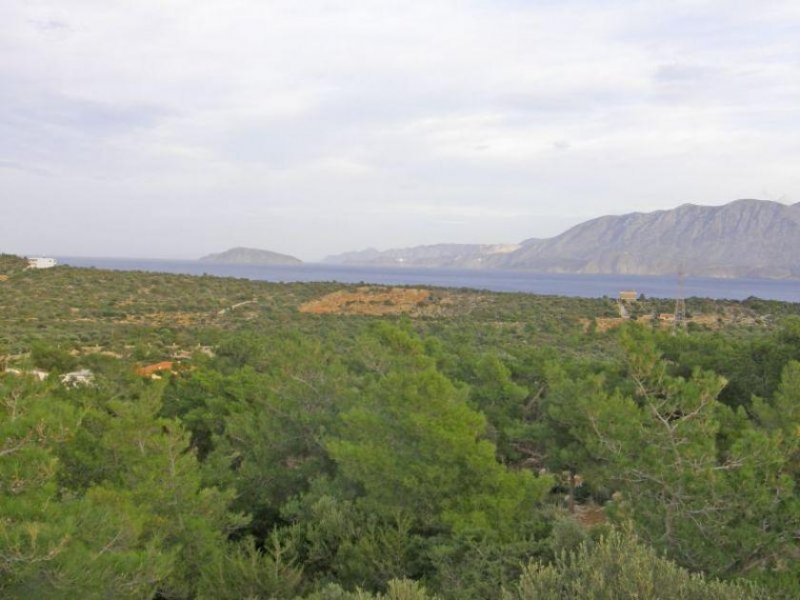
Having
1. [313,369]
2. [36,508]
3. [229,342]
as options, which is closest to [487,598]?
[36,508]

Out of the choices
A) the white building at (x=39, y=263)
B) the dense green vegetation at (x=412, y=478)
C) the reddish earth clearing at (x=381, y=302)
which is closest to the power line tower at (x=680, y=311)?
the reddish earth clearing at (x=381, y=302)

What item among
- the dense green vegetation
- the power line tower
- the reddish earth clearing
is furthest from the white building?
the power line tower

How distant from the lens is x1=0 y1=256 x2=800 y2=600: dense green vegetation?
20.0 ft

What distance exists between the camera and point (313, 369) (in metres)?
14.0

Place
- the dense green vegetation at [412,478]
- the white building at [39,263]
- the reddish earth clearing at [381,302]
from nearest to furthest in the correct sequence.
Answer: the dense green vegetation at [412,478] → the reddish earth clearing at [381,302] → the white building at [39,263]

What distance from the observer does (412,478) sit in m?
9.23

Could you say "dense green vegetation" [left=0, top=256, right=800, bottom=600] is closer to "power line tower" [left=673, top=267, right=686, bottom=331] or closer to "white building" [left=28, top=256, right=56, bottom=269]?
"power line tower" [left=673, top=267, right=686, bottom=331]

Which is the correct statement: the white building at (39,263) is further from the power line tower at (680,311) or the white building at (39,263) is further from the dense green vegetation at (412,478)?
the power line tower at (680,311)

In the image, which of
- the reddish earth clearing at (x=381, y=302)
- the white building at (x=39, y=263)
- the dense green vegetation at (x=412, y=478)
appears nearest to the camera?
the dense green vegetation at (x=412, y=478)

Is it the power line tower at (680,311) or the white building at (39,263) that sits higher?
the white building at (39,263)

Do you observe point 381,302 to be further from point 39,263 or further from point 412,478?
point 412,478

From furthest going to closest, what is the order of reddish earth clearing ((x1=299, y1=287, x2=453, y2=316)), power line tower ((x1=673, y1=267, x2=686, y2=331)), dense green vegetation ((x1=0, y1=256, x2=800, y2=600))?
1. reddish earth clearing ((x1=299, y1=287, x2=453, y2=316))
2. power line tower ((x1=673, y1=267, x2=686, y2=331))
3. dense green vegetation ((x1=0, y1=256, x2=800, y2=600))

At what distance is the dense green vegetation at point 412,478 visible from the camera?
6109 mm

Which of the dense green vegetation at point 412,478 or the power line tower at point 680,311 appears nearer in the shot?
the dense green vegetation at point 412,478
